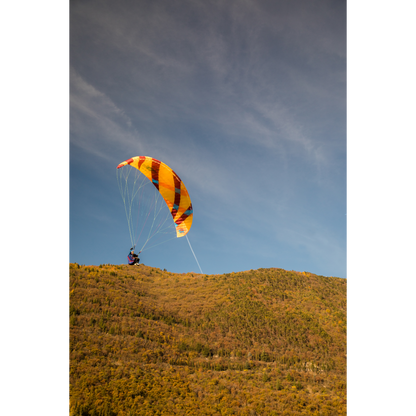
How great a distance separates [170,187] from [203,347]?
11.3 meters

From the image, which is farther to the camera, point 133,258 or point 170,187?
point 133,258

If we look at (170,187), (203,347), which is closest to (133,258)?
(170,187)

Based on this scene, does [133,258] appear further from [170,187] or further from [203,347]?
[203,347]

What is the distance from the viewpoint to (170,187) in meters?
19.7

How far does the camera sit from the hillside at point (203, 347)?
9055mm

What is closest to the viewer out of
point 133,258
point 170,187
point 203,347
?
point 203,347

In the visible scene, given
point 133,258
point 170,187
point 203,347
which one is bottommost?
point 203,347

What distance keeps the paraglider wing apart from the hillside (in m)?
7.12

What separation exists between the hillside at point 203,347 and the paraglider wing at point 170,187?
7121 millimetres

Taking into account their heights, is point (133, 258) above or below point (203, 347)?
above

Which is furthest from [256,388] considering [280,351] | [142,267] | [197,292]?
[142,267]
